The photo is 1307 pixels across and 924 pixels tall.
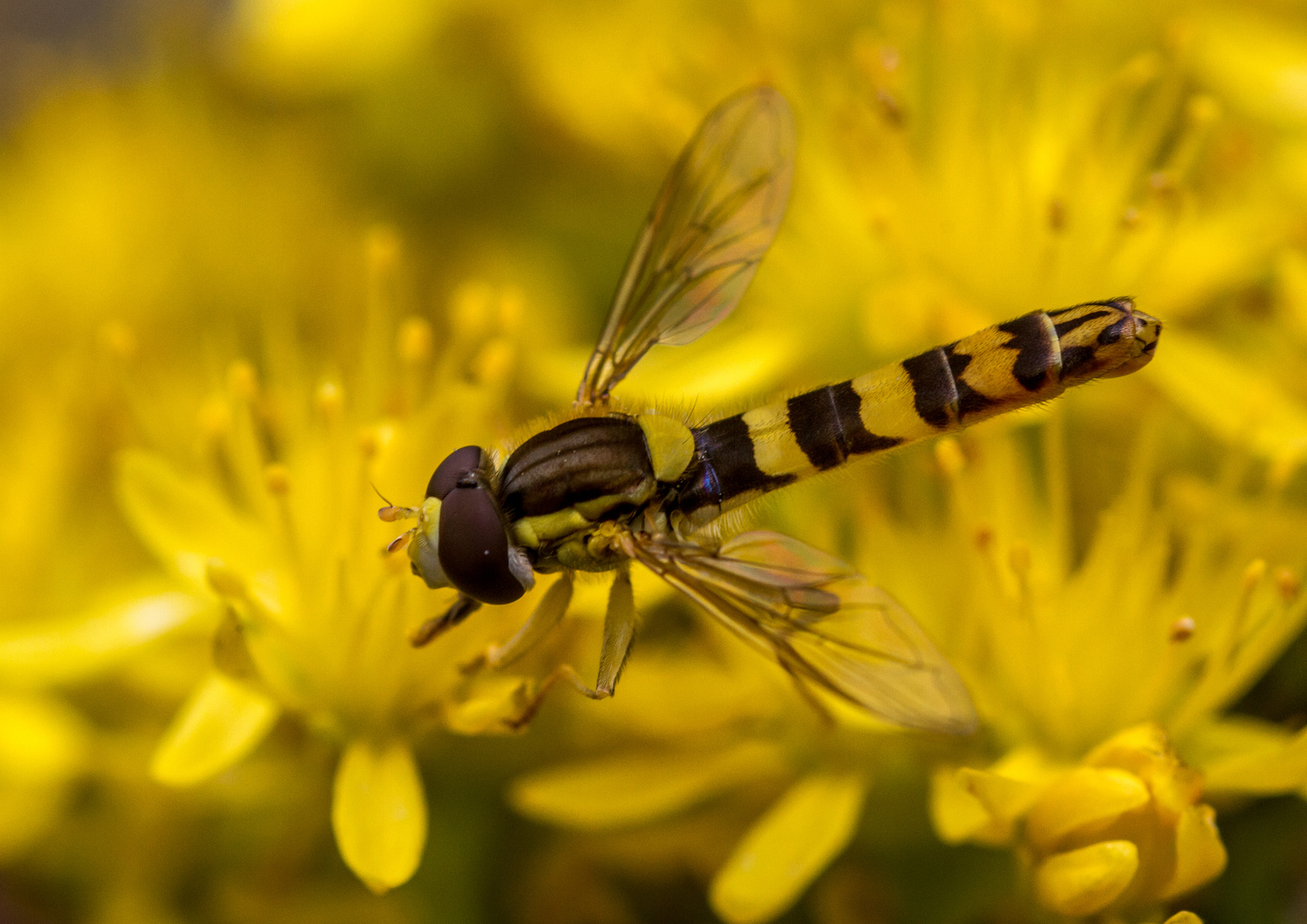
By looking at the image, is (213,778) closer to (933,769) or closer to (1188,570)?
(933,769)

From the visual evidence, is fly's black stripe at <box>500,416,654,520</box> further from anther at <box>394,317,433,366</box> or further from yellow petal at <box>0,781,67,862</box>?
yellow petal at <box>0,781,67,862</box>

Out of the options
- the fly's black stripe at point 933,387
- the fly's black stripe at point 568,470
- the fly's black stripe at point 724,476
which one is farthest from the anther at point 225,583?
the fly's black stripe at point 933,387

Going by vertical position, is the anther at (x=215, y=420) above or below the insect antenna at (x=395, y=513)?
above

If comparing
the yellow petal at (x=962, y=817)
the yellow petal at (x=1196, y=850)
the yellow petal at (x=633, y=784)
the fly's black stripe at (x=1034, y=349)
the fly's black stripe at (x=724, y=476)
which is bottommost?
the yellow petal at (x=1196, y=850)

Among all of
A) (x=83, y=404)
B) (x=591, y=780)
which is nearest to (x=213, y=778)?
(x=591, y=780)

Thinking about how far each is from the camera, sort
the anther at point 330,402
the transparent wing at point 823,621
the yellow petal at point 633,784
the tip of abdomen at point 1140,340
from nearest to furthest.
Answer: the transparent wing at point 823,621
the tip of abdomen at point 1140,340
the yellow petal at point 633,784
the anther at point 330,402

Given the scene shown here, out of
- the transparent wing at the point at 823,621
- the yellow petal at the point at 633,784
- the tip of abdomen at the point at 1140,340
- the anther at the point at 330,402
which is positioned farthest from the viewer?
the anther at the point at 330,402

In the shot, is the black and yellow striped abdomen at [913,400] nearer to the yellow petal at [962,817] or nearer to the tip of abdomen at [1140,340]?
the tip of abdomen at [1140,340]
